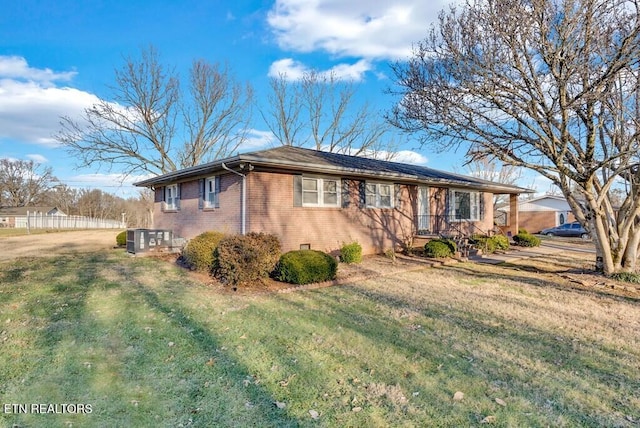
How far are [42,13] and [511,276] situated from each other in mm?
15279

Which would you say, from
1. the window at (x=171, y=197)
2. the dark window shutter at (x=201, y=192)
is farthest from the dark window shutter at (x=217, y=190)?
the window at (x=171, y=197)

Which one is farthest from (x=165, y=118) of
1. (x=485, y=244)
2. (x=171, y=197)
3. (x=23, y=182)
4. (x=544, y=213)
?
(x=23, y=182)

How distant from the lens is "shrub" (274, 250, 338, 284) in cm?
809

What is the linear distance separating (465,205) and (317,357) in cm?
1574

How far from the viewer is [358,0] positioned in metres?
9.93

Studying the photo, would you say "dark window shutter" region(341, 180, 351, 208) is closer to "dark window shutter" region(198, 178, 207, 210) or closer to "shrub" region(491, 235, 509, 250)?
"dark window shutter" region(198, 178, 207, 210)

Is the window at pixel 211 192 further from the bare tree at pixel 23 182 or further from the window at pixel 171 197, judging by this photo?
the bare tree at pixel 23 182

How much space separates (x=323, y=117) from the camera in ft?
97.7

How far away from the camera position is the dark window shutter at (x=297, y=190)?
10953mm

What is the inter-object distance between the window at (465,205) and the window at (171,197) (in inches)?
494

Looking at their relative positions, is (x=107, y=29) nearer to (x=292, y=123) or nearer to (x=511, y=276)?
(x=511, y=276)

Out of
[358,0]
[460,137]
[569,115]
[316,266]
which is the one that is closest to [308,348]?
[316,266]

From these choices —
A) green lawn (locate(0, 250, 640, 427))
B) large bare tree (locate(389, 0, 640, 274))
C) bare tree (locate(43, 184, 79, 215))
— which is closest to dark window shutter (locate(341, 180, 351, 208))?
large bare tree (locate(389, 0, 640, 274))

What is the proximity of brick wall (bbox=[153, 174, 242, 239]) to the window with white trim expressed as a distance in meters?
2.10
